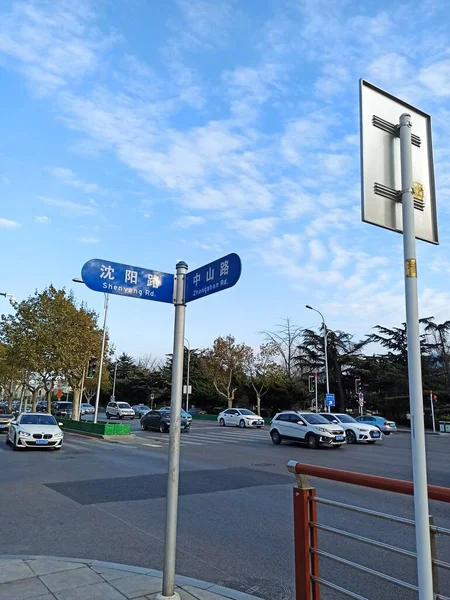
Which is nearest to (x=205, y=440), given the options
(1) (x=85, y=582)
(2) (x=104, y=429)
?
(2) (x=104, y=429)

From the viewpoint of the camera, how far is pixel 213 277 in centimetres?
425

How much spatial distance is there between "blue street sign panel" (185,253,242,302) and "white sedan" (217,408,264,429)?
3562 centimetres

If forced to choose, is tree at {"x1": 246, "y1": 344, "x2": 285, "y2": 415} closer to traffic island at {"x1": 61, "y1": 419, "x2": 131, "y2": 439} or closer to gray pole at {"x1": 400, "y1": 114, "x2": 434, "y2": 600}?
traffic island at {"x1": 61, "y1": 419, "x2": 131, "y2": 439}

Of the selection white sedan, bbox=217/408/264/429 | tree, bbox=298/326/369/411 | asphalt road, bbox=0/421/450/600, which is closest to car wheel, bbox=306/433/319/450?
asphalt road, bbox=0/421/450/600

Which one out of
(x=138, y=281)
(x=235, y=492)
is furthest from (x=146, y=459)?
(x=138, y=281)

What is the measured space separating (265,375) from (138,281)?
4943cm

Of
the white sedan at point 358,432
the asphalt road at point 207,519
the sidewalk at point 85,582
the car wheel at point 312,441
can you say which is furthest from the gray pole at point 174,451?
the white sedan at point 358,432

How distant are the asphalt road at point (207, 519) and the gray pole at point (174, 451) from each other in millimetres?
1039

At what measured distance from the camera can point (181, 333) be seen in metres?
4.48

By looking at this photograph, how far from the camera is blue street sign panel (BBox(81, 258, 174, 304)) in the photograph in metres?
4.12

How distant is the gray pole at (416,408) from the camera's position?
241cm

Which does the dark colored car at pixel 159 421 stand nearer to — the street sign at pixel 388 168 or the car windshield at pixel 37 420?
the car windshield at pixel 37 420

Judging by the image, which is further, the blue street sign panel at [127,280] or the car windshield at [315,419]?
the car windshield at [315,419]

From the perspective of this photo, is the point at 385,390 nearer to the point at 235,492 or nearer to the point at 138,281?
the point at 235,492
